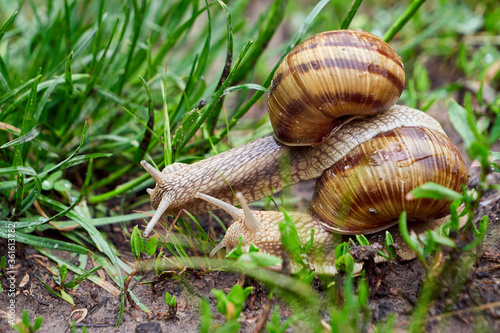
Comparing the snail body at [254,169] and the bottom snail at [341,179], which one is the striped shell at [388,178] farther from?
→ the snail body at [254,169]

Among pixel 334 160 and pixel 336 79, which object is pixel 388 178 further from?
pixel 336 79

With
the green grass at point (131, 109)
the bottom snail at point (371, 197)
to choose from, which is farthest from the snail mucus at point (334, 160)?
the green grass at point (131, 109)

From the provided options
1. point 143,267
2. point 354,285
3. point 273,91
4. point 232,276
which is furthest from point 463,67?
point 143,267

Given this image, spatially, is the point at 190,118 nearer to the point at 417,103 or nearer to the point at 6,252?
the point at 6,252

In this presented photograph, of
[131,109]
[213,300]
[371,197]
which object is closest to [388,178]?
[371,197]

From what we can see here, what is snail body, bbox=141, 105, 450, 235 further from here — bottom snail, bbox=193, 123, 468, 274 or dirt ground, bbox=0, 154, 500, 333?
dirt ground, bbox=0, 154, 500, 333

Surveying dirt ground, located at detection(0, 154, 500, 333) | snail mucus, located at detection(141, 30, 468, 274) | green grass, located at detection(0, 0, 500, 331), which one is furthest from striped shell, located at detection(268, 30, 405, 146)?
dirt ground, located at detection(0, 154, 500, 333)
